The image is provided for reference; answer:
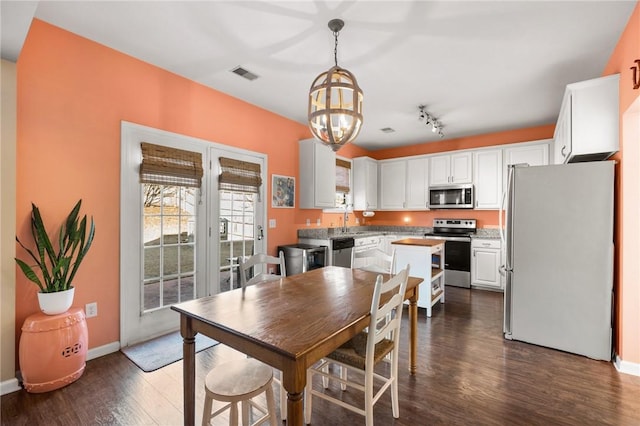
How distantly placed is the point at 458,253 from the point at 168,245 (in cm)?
452

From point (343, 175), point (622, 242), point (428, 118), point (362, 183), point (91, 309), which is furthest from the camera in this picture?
point (362, 183)

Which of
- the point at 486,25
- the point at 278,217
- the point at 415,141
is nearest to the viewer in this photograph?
the point at 486,25

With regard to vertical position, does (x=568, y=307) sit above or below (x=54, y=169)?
below

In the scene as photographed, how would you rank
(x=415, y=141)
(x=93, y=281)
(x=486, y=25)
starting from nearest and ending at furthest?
(x=486, y=25) → (x=93, y=281) → (x=415, y=141)

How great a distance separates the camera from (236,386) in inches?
54.0

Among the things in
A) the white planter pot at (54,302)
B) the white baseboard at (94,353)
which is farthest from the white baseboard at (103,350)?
the white planter pot at (54,302)

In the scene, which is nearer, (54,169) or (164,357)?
(54,169)

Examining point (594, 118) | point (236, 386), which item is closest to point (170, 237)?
point (236, 386)

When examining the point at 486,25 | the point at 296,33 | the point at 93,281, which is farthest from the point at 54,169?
the point at 486,25

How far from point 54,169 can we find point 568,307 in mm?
4668

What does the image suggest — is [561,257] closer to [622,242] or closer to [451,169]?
[622,242]

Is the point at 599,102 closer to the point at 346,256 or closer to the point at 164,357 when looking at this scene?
the point at 346,256

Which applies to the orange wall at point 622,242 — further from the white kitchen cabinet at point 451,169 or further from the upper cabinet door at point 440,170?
the upper cabinet door at point 440,170

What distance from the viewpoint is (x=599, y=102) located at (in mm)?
2564
